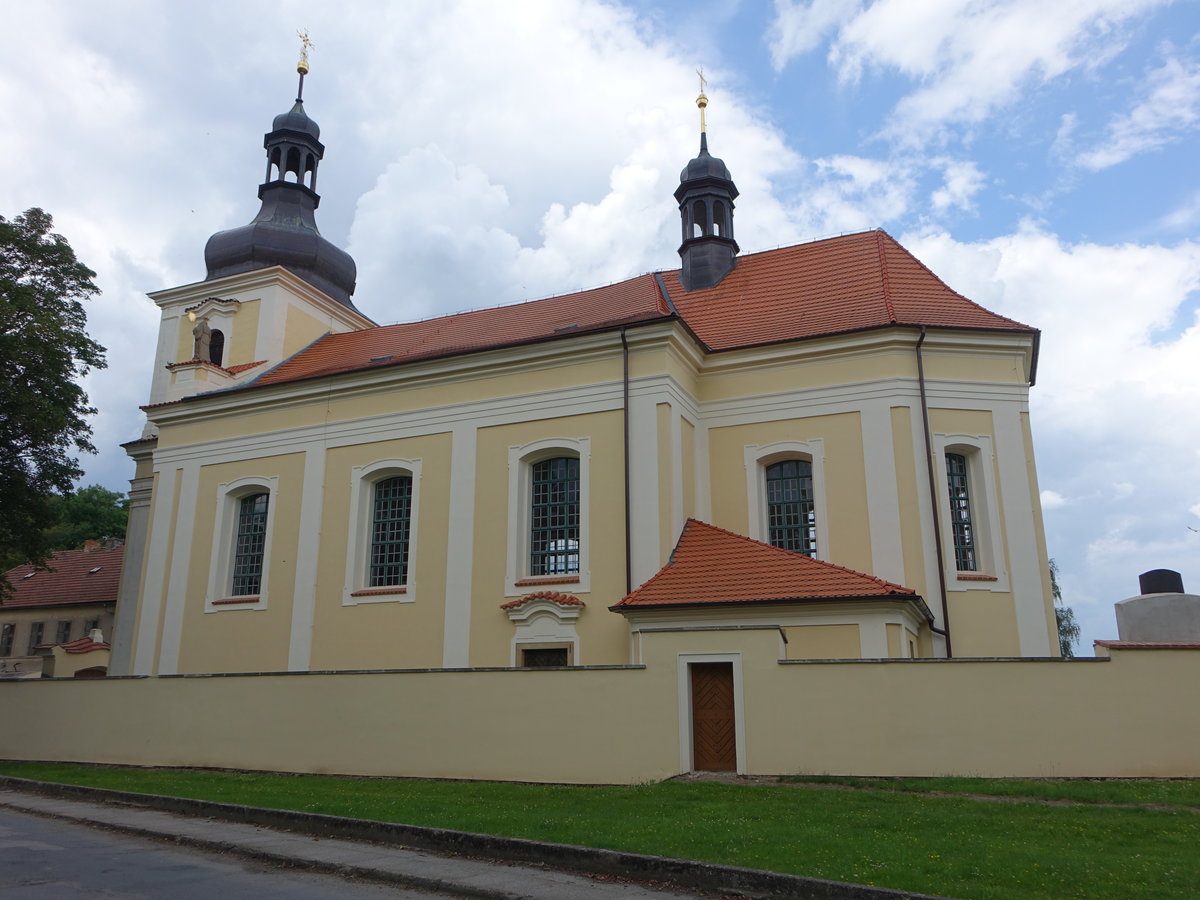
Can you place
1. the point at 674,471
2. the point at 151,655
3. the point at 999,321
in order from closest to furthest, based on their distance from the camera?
the point at 674,471 → the point at 999,321 → the point at 151,655

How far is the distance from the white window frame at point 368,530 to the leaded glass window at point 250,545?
258 cm

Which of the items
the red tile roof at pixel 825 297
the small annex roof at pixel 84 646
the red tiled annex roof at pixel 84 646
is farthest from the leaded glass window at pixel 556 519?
the red tiled annex roof at pixel 84 646

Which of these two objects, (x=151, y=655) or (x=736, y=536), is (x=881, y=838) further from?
(x=151, y=655)

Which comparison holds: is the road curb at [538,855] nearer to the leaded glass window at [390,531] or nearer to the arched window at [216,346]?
the leaded glass window at [390,531]

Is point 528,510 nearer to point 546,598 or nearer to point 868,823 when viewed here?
point 546,598

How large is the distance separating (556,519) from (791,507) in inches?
173

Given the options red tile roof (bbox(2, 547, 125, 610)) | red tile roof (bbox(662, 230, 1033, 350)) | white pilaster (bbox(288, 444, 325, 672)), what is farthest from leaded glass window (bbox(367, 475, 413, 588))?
red tile roof (bbox(2, 547, 125, 610))

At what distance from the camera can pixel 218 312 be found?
85.1 feet

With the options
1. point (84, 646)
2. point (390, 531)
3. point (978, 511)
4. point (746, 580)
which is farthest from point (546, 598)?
point (84, 646)

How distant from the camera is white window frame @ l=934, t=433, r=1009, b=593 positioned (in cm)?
1644

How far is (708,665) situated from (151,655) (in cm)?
1406

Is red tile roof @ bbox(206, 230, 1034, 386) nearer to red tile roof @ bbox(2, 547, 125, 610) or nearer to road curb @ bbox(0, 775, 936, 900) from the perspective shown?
road curb @ bbox(0, 775, 936, 900)

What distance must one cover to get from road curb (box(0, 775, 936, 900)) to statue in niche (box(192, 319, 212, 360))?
1604 cm

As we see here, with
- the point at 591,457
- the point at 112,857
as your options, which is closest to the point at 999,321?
the point at 591,457
